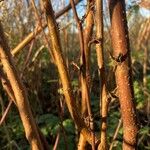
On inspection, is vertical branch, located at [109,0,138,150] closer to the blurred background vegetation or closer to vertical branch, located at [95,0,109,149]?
vertical branch, located at [95,0,109,149]

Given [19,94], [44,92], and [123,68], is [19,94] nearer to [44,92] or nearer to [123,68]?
[123,68]

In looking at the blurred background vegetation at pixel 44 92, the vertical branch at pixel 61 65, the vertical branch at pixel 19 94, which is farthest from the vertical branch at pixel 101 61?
the blurred background vegetation at pixel 44 92

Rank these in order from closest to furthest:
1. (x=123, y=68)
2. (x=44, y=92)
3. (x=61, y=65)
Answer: (x=123, y=68), (x=61, y=65), (x=44, y=92)

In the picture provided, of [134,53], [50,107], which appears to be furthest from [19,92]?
[134,53]

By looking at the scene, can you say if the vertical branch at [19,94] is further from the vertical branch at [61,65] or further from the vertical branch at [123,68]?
the vertical branch at [123,68]

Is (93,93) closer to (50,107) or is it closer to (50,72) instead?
(50,107)

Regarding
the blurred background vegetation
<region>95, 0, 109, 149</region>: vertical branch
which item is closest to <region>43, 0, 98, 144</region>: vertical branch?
<region>95, 0, 109, 149</region>: vertical branch

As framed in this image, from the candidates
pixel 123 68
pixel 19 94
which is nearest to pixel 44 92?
pixel 19 94
